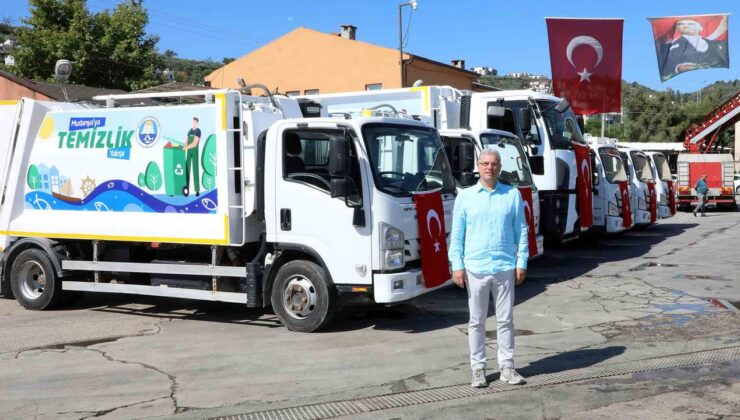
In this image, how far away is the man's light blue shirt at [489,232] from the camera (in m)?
5.97

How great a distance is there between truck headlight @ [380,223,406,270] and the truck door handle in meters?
1.20

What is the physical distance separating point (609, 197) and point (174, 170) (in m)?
11.2

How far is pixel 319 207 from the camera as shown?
8305 mm

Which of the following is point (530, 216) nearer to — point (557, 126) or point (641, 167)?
point (557, 126)

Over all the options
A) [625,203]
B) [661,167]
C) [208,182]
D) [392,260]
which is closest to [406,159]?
[392,260]

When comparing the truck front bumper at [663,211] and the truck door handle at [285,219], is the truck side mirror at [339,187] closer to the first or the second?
the truck door handle at [285,219]

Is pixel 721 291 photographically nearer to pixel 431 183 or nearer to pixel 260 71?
pixel 431 183

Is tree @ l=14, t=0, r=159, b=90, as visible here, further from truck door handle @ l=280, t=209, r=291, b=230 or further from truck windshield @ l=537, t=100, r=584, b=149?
truck door handle @ l=280, t=209, r=291, b=230

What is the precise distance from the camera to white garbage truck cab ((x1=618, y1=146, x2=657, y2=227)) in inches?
765

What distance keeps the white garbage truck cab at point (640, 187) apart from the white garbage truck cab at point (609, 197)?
171 cm

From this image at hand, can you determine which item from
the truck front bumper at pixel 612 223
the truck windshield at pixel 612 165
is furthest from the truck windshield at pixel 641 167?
the truck front bumper at pixel 612 223

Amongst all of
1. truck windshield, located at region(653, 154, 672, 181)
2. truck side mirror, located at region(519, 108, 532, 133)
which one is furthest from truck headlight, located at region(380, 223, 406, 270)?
truck windshield, located at region(653, 154, 672, 181)

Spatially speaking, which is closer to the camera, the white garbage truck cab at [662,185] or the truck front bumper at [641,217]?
the truck front bumper at [641,217]

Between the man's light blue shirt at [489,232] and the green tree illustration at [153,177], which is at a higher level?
the green tree illustration at [153,177]
